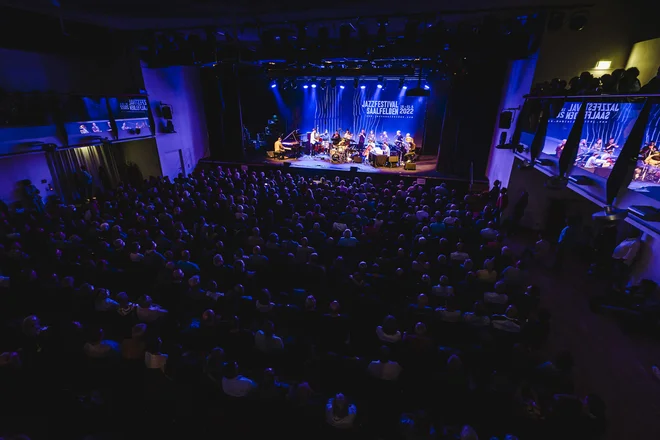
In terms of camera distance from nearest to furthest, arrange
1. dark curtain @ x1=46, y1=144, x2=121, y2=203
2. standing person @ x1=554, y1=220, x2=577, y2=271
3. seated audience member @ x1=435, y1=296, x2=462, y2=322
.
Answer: seated audience member @ x1=435, y1=296, x2=462, y2=322
standing person @ x1=554, y1=220, x2=577, y2=271
dark curtain @ x1=46, y1=144, x2=121, y2=203

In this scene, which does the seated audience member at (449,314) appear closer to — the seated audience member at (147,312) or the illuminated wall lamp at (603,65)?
the seated audience member at (147,312)

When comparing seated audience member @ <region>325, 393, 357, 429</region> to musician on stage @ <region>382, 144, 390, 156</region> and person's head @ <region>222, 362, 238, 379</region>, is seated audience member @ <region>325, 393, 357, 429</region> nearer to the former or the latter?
person's head @ <region>222, 362, 238, 379</region>

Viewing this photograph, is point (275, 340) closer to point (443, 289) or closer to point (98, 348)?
point (98, 348)

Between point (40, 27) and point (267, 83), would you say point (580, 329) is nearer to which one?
point (40, 27)

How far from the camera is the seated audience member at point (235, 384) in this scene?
137 inches

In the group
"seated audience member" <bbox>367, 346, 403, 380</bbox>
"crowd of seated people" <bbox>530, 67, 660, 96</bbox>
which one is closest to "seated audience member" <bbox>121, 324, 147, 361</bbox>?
"seated audience member" <bbox>367, 346, 403, 380</bbox>

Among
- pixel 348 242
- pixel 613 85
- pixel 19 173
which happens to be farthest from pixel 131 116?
pixel 613 85

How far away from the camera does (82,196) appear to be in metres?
11.3

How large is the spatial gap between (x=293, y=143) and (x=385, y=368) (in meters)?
13.9

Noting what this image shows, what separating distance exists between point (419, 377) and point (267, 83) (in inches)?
654

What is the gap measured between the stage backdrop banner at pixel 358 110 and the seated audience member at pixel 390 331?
13.8 m

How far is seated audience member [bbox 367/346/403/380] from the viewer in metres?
3.72

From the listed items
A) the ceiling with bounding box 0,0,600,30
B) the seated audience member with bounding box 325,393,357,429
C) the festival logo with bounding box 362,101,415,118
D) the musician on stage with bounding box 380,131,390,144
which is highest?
the ceiling with bounding box 0,0,600,30

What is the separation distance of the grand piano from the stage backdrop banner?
1.18 meters
